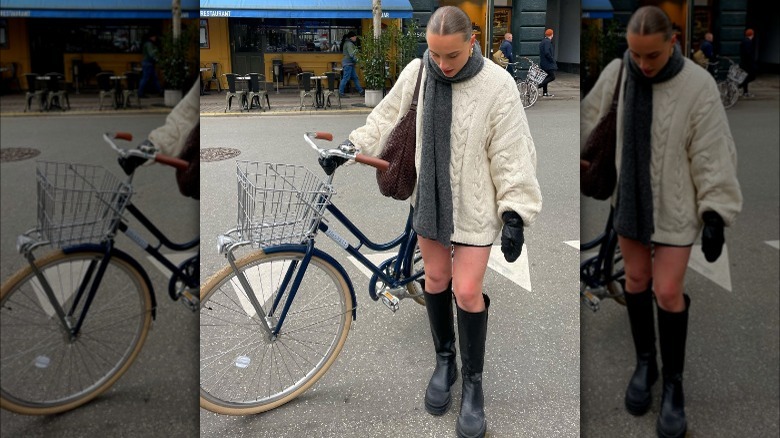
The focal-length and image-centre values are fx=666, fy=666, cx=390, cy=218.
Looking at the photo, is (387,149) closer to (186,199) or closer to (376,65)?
(376,65)

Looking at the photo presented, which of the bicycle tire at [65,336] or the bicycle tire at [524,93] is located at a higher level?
the bicycle tire at [524,93]

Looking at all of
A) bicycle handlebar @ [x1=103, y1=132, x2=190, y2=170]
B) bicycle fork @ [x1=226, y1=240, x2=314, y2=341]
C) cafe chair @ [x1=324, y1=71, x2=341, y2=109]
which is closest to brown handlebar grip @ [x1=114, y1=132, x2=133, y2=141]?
bicycle handlebar @ [x1=103, y1=132, x2=190, y2=170]

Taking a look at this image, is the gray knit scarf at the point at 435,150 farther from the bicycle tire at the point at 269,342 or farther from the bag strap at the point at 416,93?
the bicycle tire at the point at 269,342

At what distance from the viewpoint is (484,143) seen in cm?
162

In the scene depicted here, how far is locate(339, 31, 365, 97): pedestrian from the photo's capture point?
1.34m

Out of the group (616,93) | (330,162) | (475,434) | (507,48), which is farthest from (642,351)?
(475,434)

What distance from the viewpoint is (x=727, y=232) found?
0.63 meters

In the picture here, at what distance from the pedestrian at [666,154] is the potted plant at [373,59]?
29.6 inches

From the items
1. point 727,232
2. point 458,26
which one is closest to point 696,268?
point 727,232

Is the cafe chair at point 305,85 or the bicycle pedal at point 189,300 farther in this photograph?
the cafe chair at point 305,85

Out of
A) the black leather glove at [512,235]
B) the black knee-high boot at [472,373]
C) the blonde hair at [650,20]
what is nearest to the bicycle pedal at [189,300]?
the blonde hair at [650,20]

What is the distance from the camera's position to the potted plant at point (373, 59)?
1339 millimetres

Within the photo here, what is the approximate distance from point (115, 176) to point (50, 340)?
0.72 feet

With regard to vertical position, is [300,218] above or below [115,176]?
Result: below
